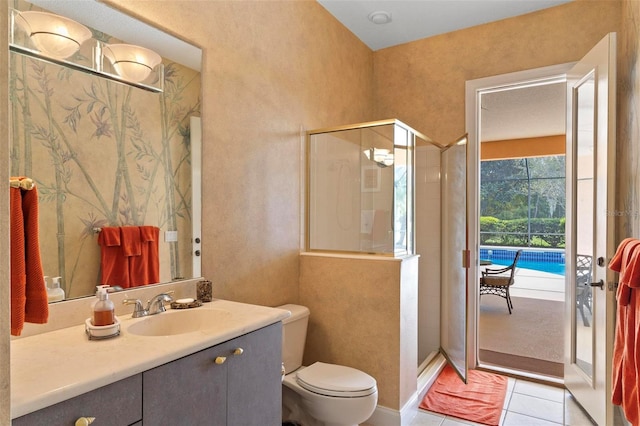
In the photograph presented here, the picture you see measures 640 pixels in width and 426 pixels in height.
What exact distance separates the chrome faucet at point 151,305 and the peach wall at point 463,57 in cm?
261

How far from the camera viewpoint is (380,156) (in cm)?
247

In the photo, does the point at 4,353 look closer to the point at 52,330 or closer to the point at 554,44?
the point at 52,330

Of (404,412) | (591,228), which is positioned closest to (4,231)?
(404,412)

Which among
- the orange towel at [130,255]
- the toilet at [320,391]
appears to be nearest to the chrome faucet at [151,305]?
the orange towel at [130,255]

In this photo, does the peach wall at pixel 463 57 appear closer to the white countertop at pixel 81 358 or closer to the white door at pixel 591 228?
the white door at pixel 591 228

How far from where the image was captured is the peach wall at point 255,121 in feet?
6.21

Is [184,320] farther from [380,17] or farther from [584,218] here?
[380,17]

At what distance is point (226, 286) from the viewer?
6.53 feet

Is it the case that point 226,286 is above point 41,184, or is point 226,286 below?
below

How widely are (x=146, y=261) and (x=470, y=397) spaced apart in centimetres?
238

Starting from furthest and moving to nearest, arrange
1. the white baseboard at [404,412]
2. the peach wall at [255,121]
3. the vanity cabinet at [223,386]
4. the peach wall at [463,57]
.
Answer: the peach wall at [463,57], the white baseboard at [404,412], the peach wall at [255,121], the vanity cabinet at [223,386]

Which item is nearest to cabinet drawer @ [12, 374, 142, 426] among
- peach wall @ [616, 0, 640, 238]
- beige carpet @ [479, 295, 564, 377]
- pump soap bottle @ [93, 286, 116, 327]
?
pump soap bottle @ [93, 286, 116, 327]

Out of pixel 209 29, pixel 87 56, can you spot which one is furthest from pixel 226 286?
pixel 209 29

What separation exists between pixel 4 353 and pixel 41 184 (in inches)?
33.8
